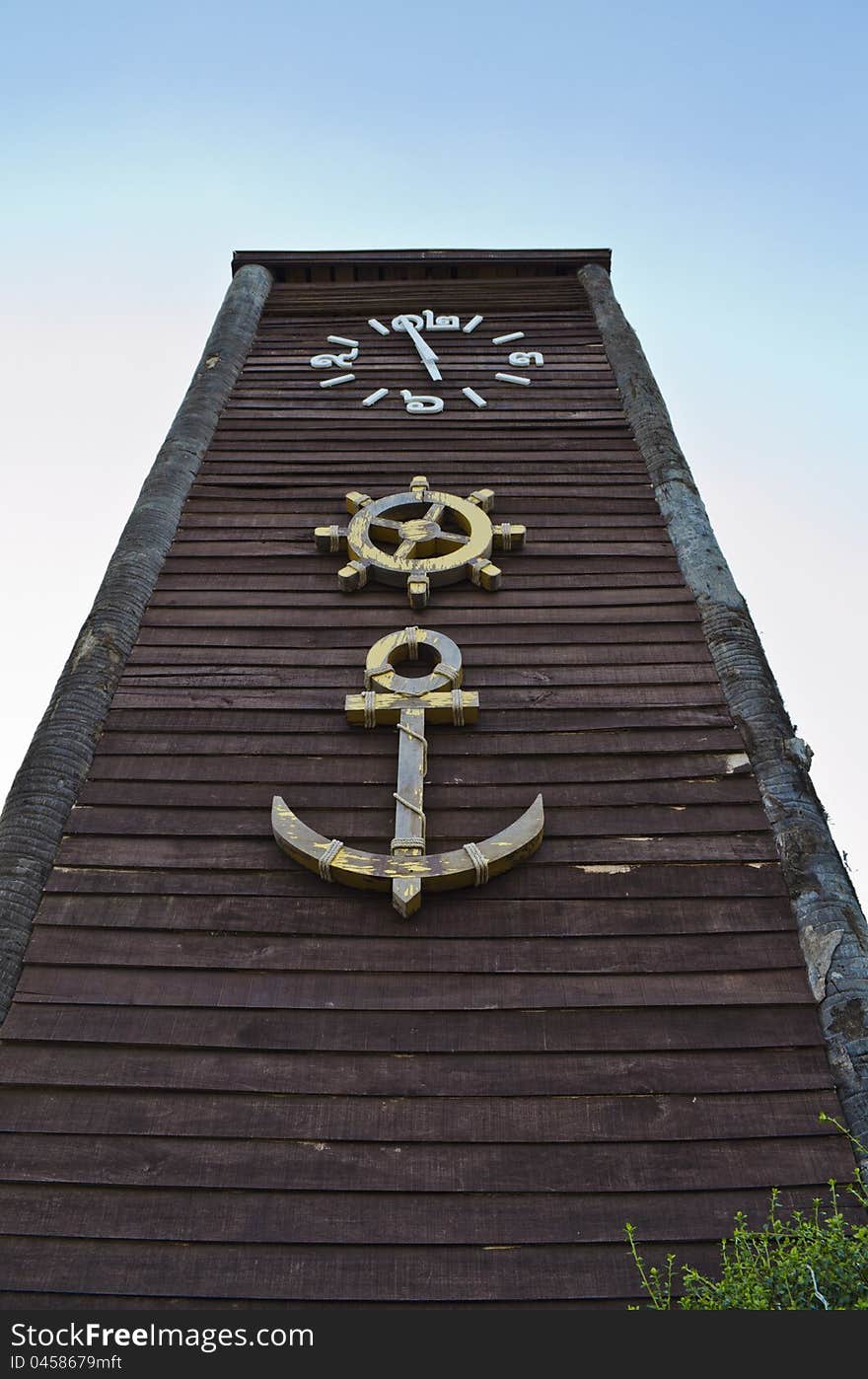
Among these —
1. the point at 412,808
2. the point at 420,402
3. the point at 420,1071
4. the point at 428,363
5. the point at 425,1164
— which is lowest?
the point at 425,1164

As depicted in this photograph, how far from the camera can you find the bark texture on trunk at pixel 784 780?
514 centimetres

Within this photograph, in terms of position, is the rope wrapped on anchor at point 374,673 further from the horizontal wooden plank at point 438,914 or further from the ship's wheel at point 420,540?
the horizontal wooden plank at point 438,914

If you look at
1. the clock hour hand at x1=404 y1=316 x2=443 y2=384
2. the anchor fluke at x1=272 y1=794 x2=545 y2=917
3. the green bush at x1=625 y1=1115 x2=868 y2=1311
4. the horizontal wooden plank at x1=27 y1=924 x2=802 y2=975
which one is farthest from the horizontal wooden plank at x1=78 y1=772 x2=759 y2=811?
the clock hour hand at x1=404 y1=316 x2=443 y2=384

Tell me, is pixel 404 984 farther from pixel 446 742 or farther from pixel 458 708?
pixel 458 708

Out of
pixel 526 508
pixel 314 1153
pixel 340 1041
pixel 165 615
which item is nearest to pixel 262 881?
pixel 340 1041

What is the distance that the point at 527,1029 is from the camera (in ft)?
17.1

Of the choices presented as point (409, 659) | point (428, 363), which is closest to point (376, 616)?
point (409, 659)

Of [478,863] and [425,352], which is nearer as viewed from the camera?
[478,863]

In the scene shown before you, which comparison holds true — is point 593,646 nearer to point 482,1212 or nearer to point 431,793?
point 431,793

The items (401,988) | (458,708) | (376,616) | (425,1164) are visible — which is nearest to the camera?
(425,1164)

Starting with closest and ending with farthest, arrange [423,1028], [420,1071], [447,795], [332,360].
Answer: [420,1071] < [423,1028] < [447,795] < [332,360]

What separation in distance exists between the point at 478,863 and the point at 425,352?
20.7 ft

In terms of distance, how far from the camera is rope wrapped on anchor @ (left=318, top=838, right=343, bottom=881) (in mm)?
5727

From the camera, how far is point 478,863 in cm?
569
